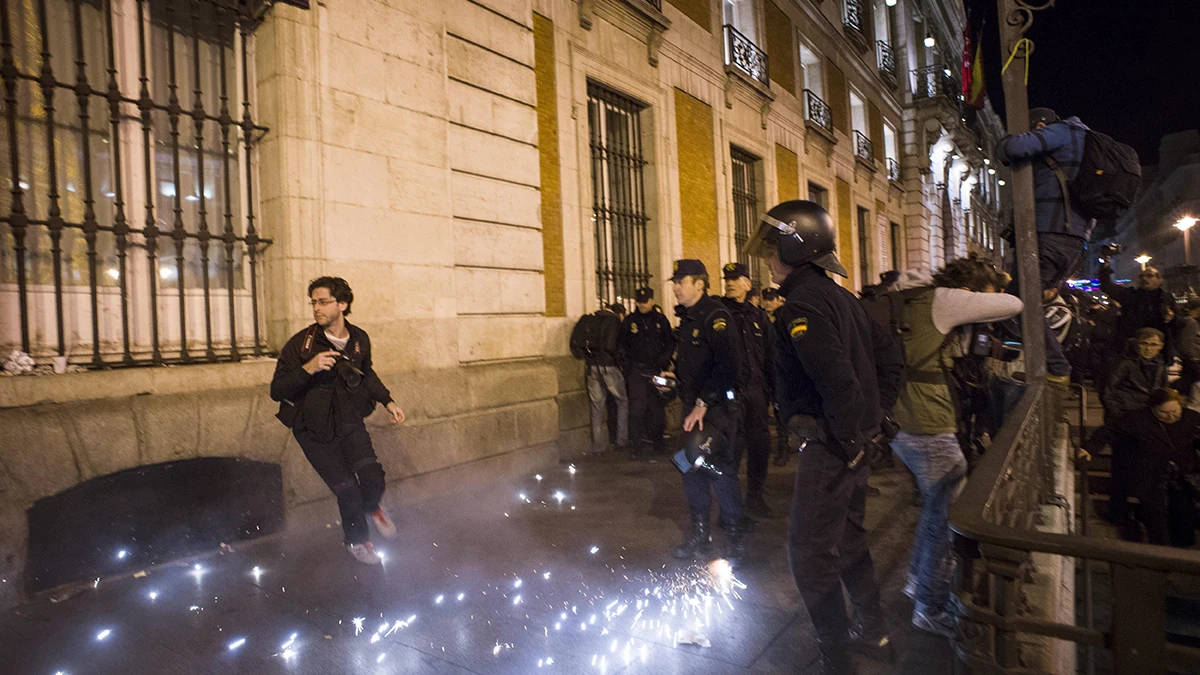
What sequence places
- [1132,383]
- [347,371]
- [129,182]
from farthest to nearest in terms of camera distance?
[1132,383], [129,182], [347,371]

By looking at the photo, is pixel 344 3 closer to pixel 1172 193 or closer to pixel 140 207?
pixel 140 207

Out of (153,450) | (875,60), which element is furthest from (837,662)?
(875,60)

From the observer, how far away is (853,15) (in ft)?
60.4

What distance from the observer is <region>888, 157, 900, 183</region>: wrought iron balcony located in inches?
874

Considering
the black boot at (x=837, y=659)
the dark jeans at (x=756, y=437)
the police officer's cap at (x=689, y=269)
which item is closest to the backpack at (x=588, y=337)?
the dark jeans at (x=756, y=437)

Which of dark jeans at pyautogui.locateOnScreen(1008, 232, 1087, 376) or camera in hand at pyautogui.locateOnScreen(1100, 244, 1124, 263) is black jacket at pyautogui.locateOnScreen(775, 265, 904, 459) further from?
camera in hand at pyautogui.locateOnScreen(1100, 244, 1124, 263)

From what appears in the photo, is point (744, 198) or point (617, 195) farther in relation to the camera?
point (744, 198)

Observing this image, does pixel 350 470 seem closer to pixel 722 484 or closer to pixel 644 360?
pixel 722 484

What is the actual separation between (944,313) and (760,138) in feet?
33.8

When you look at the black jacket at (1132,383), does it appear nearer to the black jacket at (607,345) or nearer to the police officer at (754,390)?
the police officer at (754,390)

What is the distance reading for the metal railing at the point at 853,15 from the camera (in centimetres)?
1755

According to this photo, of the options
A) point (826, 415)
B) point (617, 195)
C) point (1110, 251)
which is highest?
point (617, 195)

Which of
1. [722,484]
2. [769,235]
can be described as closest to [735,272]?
[722,484]

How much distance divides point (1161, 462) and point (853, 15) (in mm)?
15949
